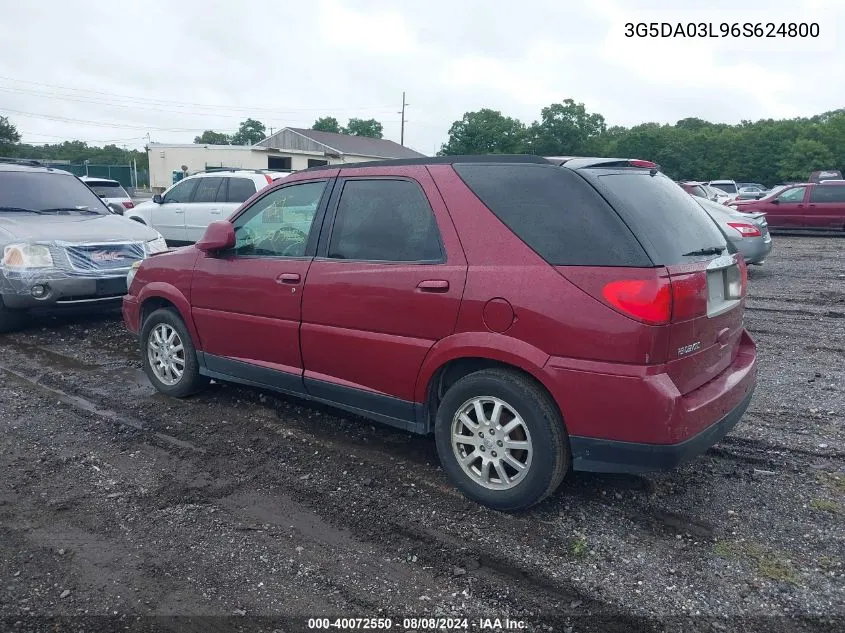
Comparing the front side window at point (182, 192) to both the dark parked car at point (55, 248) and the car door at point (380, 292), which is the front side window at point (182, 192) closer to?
the dark parked car at point (55, 248)

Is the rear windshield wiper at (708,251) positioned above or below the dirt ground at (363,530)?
above

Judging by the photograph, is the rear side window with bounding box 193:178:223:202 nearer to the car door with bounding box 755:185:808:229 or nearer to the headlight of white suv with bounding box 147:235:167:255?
the headlight of white suv with bounding box 147:235:167:255

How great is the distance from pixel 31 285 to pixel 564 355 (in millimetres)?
6215

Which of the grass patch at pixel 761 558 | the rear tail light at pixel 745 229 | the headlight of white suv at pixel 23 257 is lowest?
the grass patch at pixel 761 558

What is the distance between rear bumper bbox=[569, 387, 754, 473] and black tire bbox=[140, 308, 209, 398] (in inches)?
126

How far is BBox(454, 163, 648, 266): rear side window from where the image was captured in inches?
127

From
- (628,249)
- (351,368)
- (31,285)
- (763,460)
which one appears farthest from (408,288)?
(31,285)

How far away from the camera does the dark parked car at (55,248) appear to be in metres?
7.23

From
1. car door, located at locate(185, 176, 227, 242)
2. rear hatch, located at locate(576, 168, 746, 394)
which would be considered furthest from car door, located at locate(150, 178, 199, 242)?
rear hatch, located at locate(576, 168, 746, 394)

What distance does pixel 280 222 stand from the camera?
4.71m

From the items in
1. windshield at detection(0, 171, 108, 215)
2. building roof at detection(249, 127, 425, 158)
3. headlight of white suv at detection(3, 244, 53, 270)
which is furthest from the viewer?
building roof at detection(249, 127, 425, 158)

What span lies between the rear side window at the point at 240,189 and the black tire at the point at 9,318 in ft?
16.7

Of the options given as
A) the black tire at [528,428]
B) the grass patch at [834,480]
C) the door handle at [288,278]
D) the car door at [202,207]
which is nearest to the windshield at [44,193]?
the car door at [202,207]

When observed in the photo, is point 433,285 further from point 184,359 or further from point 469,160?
point 184,359
